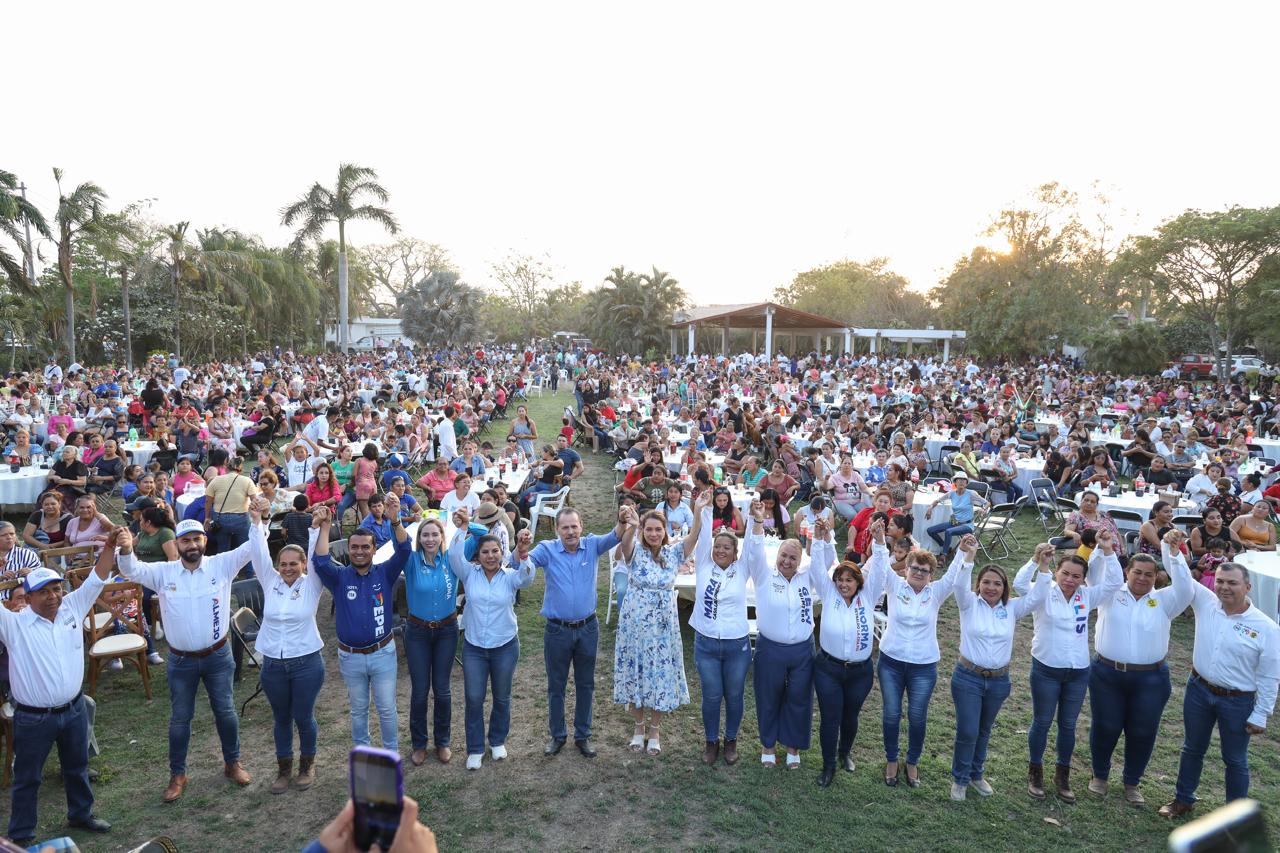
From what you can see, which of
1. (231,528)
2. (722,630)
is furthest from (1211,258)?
(231,528)

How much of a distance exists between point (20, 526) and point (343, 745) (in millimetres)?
7902

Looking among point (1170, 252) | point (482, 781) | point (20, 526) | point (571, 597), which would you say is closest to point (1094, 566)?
point (571, 597)

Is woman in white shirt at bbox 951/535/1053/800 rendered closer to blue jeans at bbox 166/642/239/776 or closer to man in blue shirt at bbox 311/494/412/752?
man in blue shirt at bbox 311/494/412/752

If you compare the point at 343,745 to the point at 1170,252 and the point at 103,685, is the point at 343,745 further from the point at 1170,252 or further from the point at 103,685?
the point at 1170,252

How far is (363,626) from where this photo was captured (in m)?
4.76

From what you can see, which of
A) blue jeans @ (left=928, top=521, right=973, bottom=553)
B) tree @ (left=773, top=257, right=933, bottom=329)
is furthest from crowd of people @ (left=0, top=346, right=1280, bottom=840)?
tree @ (left=773, top=257, right=933, bottom=329)

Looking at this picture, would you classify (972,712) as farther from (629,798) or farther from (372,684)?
→ (372,684)

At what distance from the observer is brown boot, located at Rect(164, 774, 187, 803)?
468cm

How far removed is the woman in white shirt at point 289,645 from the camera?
Answer: 15.3ft

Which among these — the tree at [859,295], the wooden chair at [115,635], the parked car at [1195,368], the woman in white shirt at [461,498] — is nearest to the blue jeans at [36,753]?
the wooden chair at [115,635]

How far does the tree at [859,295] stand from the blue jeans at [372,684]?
165ft

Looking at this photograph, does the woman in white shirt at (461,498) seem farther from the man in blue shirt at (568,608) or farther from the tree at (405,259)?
the tree at (405,259)

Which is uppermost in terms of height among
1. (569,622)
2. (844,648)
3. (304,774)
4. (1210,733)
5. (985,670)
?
(569,622)

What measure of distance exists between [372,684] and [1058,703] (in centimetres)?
422
